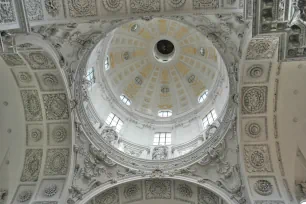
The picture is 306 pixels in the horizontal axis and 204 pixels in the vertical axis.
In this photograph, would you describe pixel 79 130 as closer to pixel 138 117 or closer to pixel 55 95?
pixel 55 95

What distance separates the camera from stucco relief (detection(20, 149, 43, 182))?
795 inches

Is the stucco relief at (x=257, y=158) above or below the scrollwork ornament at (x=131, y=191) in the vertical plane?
above

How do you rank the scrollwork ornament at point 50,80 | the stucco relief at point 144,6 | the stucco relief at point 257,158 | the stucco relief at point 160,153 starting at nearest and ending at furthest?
the stucco relief at point 144,6 < the scrollwork ornament at point 50,80 < the stucco relief at point 257,158 < the stucco relief at point 160,153

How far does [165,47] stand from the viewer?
31.0 metres

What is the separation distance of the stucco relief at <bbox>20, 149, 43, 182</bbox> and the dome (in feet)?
14.8

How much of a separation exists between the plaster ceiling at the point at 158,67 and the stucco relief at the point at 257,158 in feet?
28.2

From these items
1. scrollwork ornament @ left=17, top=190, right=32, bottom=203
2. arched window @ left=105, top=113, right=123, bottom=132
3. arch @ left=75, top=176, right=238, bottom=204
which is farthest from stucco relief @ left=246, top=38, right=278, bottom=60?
scrollwork ornament @ left=17, top=190, right=32, bottom=203

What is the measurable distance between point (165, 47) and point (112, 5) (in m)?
15.7

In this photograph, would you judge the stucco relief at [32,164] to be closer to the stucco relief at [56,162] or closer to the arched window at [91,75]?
the stucco relief at [56,162]

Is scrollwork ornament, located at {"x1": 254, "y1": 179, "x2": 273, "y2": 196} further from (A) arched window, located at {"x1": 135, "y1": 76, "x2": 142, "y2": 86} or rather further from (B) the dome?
(A) arched window, located at {"x1": 135, "y1": 76, "x2": 142, "y2": 86}

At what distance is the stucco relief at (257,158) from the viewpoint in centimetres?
1892

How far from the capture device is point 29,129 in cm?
2039

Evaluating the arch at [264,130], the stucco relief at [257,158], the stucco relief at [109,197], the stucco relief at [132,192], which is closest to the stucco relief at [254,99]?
the arch at [264,130]

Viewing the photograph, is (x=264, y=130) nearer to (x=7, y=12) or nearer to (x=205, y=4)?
(x=205, y=4)
